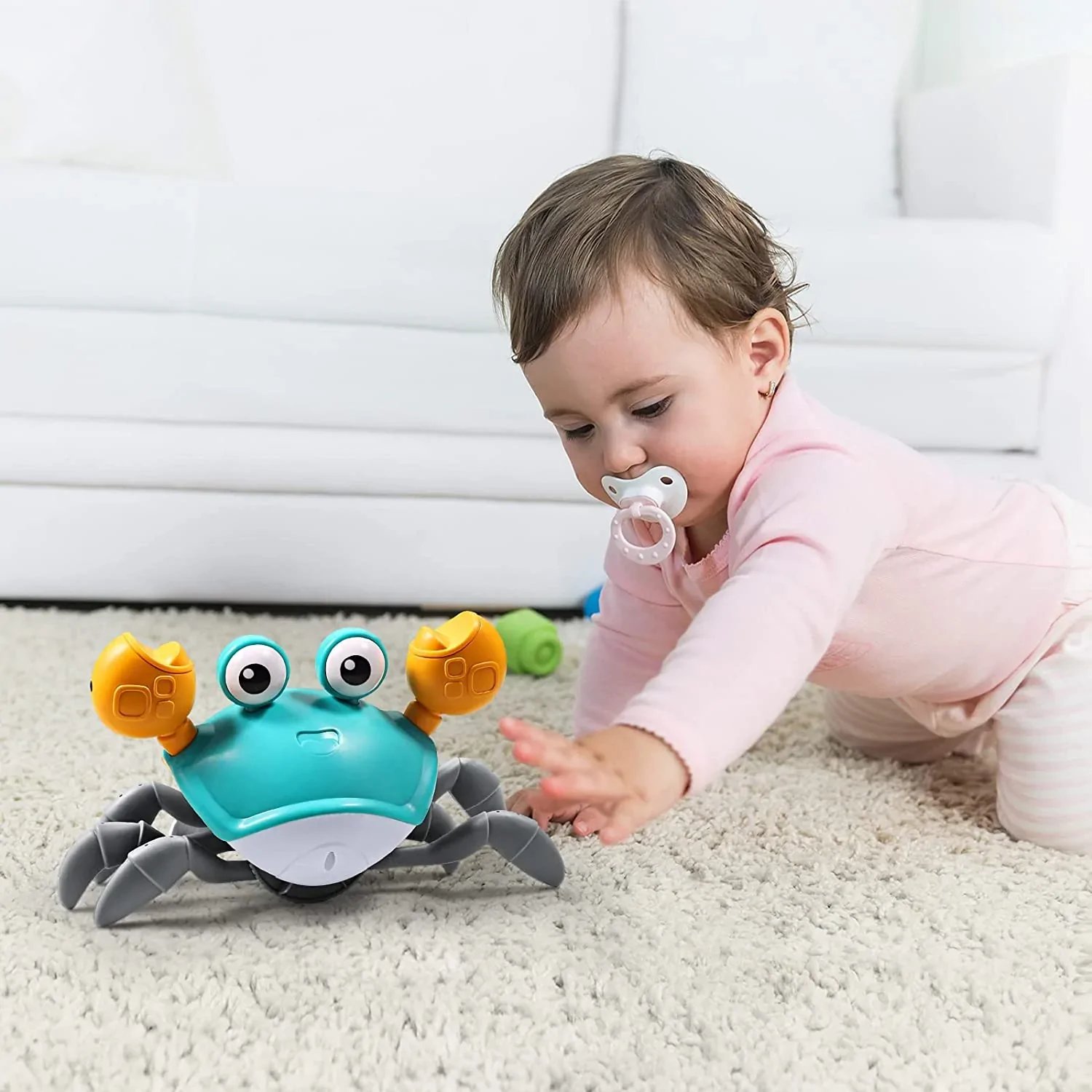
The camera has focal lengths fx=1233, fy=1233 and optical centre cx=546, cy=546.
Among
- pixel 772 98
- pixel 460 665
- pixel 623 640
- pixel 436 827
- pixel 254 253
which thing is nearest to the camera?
pixel 460 665

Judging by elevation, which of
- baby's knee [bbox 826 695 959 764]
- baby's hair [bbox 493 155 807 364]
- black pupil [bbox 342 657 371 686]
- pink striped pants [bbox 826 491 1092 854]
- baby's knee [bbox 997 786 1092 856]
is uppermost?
baby's hair [bbox 493 155 807 364]

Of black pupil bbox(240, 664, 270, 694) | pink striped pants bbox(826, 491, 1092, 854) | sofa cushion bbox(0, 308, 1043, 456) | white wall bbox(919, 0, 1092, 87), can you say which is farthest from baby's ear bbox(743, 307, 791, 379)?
white wall bbox(919, 0, 1092, 87)

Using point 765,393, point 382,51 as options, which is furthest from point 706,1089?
point 382,51

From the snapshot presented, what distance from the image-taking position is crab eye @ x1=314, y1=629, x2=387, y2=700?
685mm

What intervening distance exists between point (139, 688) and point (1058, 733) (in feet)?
2.18

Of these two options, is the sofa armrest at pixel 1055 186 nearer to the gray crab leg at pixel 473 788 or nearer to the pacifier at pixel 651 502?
the pacifier at pixel 651 502

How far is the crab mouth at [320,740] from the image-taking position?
0.66m

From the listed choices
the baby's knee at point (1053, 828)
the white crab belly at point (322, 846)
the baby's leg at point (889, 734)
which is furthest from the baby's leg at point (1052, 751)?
the white crab belly at point (322, 846)

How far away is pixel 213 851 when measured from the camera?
0.72 meters

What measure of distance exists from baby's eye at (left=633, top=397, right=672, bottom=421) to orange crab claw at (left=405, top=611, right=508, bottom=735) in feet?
0.63

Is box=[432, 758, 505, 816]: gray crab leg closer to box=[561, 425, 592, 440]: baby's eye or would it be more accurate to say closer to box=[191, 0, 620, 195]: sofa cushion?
box=[561, 425, 592, 440]: baby's eye

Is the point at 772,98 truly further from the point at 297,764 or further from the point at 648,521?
the point at 297,764

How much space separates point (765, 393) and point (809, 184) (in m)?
1.35

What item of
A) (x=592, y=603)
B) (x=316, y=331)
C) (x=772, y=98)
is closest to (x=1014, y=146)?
(x=772, y=98)
